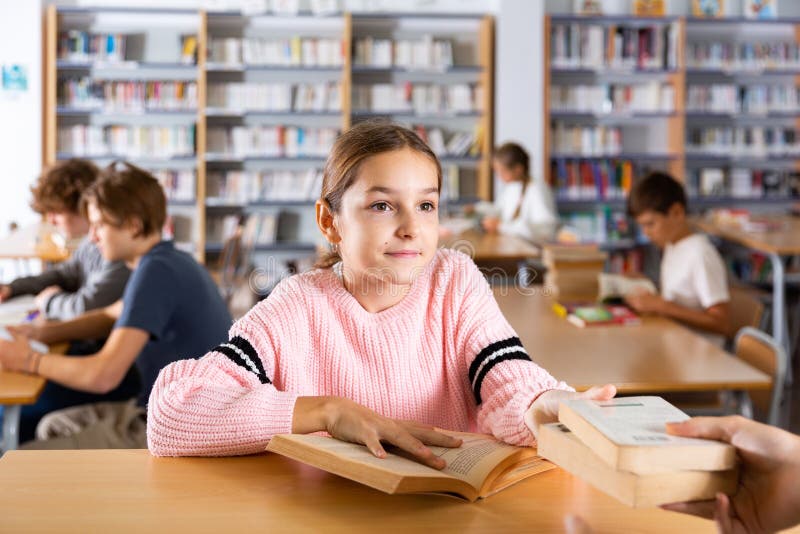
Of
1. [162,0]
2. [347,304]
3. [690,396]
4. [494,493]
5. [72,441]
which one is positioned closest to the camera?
[494,493]

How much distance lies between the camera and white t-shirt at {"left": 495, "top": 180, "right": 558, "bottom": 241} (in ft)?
19.4

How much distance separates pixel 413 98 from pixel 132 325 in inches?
202

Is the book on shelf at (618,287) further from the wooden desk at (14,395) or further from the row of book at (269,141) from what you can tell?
the row of book at (269,141)

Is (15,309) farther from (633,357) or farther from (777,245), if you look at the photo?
(777,245)

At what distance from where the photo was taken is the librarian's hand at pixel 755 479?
98cm

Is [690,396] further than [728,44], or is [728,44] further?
[728,44]

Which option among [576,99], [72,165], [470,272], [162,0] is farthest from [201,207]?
[470,272]

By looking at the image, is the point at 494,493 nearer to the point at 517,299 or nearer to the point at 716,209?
the point at 517,299

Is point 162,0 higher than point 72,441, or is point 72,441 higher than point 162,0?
point 162,0

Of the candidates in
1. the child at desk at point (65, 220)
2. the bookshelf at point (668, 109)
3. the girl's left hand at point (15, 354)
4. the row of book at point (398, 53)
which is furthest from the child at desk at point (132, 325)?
the bookshelf at point (668, 109)

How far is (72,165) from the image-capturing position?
3.69 m

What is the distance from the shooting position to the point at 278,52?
7.09 metres

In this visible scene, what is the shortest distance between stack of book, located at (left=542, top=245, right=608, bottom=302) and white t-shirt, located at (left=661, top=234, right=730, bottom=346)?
0.89ft

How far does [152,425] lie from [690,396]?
2.05 m
